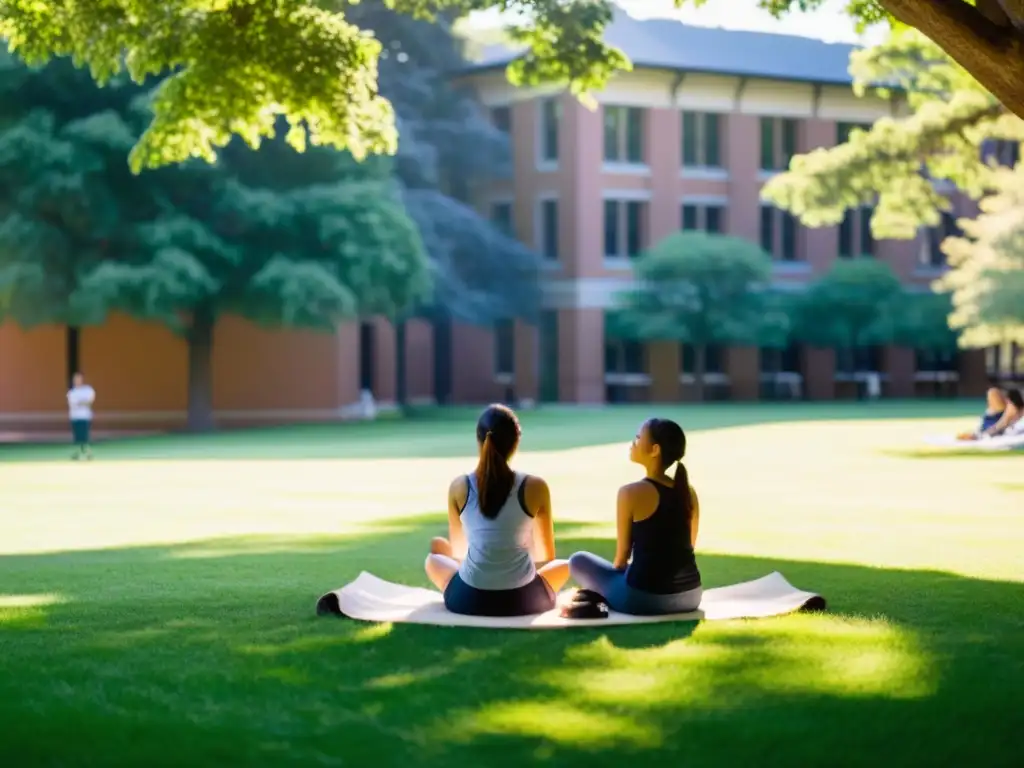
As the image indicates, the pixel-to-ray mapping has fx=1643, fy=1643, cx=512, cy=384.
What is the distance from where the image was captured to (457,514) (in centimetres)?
880

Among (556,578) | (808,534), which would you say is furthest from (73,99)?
(556,578)

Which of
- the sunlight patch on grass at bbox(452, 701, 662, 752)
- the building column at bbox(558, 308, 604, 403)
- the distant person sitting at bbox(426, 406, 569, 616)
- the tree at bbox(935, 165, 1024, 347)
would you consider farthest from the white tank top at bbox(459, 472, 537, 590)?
the building column at bbox(558, 308, 604, 403)

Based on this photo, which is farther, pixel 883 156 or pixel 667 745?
pixel 883 156

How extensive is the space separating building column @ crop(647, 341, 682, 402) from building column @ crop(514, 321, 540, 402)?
13.6 feet

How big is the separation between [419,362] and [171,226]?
23.7 meters

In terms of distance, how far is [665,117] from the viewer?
60000 mm

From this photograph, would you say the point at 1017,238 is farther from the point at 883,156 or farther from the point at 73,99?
the point at 73,99

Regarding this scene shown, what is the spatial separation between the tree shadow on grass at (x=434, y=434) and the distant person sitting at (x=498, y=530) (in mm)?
18823

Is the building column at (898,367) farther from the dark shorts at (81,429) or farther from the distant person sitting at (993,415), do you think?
the dark shorts at (81,429)

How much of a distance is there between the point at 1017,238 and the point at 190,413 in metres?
20.7

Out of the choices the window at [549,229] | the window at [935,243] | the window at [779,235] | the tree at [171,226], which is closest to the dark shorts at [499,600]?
the tree at [171,226]

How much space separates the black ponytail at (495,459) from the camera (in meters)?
8.23

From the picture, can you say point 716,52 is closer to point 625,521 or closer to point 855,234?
point 855,234

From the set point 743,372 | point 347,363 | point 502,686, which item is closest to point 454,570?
point 502,686
